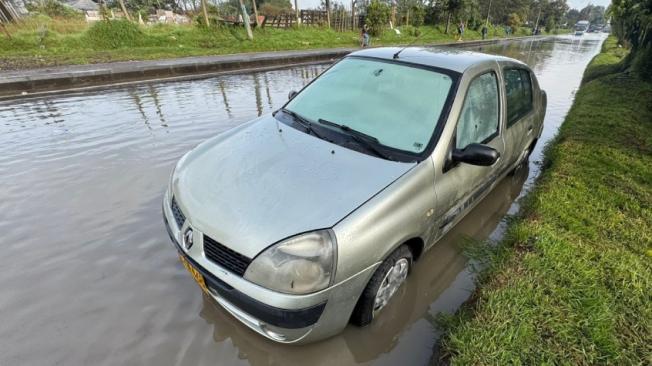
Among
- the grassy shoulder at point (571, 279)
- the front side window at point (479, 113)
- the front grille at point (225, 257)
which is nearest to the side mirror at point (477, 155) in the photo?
the front side window at point (479, 113)

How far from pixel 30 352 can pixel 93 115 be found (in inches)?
233

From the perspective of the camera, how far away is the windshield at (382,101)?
227cm

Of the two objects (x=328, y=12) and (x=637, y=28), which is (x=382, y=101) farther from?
(x=328, y=12)

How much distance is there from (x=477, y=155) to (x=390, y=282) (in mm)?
997

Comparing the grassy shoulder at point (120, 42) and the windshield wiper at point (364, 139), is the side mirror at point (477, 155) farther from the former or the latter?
the grassy shoulder at point (120, 42)

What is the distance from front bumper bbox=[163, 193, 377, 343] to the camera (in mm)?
1582

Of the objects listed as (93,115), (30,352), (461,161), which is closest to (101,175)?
(30,352)

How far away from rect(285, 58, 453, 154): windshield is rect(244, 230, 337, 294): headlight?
94 centimetres

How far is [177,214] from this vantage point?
6.58 ft

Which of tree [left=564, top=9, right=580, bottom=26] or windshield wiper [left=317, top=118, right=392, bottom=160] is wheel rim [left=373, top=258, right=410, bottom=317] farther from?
tree [left=564, top=9, right=580, bottom=26]

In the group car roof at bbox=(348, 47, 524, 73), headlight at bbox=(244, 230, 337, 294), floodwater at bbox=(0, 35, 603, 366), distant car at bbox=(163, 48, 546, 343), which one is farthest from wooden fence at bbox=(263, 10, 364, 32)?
headlight at bbox=(244, 230, 337, 294)

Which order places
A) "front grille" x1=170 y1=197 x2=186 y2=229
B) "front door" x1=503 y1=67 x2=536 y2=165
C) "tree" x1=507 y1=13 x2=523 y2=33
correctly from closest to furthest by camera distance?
"front grille" x1=170 y1=197 x2=186 y2=229 < "front door" x1=503 y1=67 x2=536 y2=165 < "tree" x1=507 y1=13 x2=523 y2=33

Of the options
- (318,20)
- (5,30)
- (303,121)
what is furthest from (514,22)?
(303,121)

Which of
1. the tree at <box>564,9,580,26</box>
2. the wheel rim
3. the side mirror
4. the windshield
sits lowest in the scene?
the tree at <box>564,9,580,26</box>
